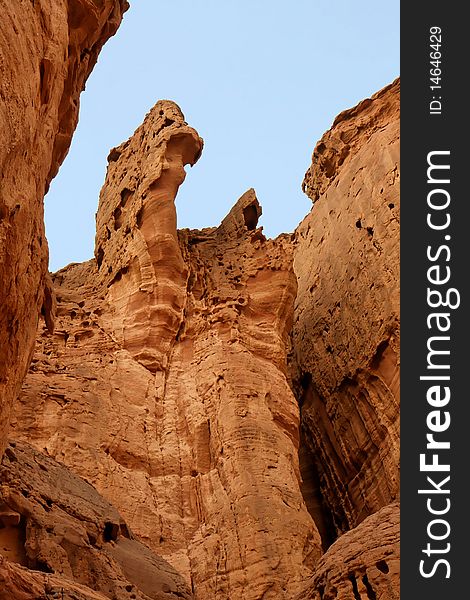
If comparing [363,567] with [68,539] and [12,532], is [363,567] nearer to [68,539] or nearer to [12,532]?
[68,539]

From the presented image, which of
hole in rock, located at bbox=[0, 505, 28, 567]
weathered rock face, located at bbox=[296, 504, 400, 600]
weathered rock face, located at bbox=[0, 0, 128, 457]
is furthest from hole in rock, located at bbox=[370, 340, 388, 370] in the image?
hole in rock, located at bbox=[0, 505, 28, 567]

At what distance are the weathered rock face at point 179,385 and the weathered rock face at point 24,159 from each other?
17.9 ft

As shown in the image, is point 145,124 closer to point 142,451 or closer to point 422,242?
point 142,451

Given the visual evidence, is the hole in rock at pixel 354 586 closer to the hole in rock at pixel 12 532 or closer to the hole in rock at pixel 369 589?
the hole in rock at pixel 369 589

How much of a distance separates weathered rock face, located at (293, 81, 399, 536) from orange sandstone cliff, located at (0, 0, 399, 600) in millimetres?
61

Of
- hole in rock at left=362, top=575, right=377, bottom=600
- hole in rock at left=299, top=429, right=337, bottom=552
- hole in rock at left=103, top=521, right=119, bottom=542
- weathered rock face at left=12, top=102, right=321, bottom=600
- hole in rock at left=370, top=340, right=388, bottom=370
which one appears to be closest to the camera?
hole in rock at left=362, top=575, right=377, bottom=600

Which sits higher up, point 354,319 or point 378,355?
point 354,319

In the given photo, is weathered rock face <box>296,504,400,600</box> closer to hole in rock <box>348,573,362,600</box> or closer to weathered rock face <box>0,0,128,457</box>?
hole in rock <box>348,573,362,600</box>

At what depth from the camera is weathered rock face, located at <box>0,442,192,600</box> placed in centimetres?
1114

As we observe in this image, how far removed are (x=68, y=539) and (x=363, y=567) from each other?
10.6 ft

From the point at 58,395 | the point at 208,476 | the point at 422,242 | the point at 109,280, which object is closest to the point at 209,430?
the point at 208,476

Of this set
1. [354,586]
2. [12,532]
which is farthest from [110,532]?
[354,586]

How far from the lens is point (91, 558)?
38.0ft

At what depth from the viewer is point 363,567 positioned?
11414 mm
